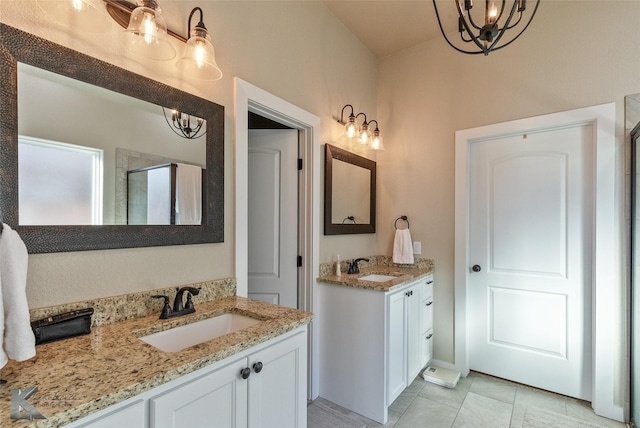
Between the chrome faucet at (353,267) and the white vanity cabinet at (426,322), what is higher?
the chrome faucet at (353,267)

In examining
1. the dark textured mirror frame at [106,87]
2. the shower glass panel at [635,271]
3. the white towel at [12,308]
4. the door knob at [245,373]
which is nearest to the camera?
the white towel at [12,308]

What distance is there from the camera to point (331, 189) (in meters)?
2.48

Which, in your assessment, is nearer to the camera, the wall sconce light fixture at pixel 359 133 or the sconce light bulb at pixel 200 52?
the sconce light bulb at pixel 200 52

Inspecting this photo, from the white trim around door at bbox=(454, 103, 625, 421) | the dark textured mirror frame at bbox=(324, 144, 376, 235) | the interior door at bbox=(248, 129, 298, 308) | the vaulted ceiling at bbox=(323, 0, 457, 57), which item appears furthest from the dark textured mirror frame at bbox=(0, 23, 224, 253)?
the white trim around door at bbox=(454, 103, 625, 421)

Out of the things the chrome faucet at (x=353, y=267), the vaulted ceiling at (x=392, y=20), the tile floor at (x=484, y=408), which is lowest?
the tile floor at (x=484, y=408)

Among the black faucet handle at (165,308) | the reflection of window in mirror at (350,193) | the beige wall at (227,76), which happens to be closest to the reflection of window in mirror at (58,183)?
the beige wall at (227,76)

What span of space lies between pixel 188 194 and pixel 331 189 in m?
1.26

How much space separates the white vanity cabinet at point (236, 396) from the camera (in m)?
0.82

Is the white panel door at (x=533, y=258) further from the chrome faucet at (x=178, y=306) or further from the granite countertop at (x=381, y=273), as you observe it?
the chrome faucet at (x=178, y=306)

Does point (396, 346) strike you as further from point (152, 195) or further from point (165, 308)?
point (152, 195)

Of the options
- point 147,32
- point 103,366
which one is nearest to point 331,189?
point 147,32

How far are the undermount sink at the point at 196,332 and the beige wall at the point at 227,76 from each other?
24cm

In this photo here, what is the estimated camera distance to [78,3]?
1.09 metres

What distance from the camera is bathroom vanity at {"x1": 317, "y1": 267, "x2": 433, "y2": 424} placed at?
2.02 m
